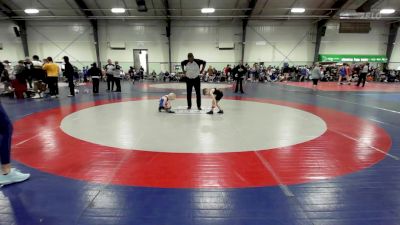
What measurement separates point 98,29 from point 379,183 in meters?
24.6

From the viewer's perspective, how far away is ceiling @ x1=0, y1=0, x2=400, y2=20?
20.8 meters

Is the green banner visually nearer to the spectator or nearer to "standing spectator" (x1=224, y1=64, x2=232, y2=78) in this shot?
"standing spectator" (x1=224, y1=64, x2=232, y2=78)

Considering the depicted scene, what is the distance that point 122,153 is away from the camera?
405 centimetres

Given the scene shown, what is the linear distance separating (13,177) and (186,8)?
20416 mm

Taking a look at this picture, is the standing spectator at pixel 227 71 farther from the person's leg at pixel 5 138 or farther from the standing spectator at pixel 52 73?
the person's leg at pixel 5 138

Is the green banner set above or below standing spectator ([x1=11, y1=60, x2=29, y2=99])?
above

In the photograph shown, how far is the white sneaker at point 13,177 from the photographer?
9.96 ft

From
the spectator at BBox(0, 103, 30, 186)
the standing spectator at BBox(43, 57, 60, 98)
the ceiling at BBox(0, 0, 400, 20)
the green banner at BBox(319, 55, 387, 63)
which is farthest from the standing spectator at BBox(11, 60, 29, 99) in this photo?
the green banner at BBox(319, 55, 387, 63)

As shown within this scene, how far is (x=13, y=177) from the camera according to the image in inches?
122

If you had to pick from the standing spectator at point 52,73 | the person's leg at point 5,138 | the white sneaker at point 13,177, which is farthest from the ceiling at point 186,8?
the white sneaker at point 13,177

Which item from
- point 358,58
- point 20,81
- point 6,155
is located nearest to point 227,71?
point 358,58

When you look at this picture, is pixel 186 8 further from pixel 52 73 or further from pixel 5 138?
pixel 5 138

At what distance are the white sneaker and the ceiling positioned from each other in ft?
62.0

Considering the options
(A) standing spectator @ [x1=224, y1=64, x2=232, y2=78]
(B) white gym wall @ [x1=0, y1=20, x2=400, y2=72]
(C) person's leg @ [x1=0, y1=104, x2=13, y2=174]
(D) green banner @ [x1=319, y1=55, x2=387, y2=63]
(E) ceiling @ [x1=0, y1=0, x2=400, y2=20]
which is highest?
(E) ceiling @ [x1=0, y1=0, x2=400, y2=20]
